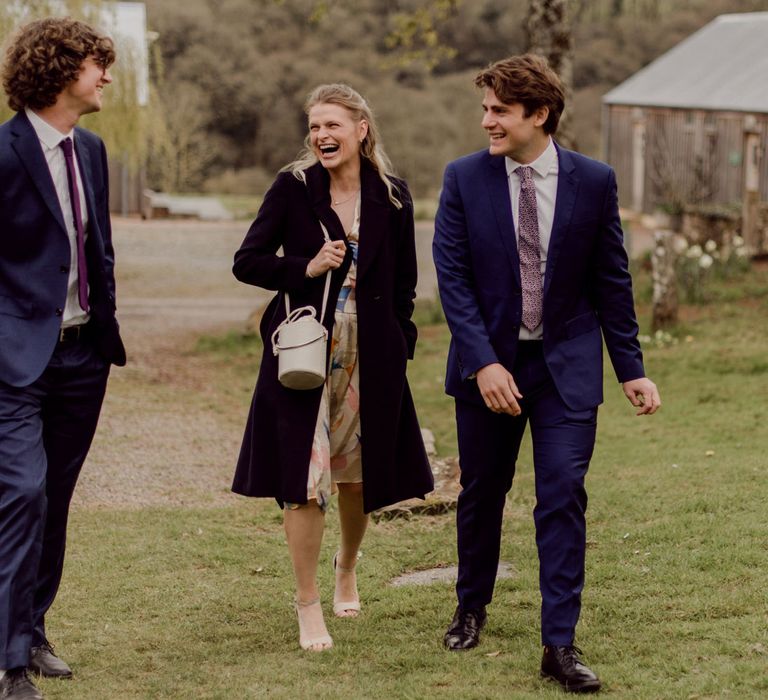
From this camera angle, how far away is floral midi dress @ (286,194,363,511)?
4.81 meters

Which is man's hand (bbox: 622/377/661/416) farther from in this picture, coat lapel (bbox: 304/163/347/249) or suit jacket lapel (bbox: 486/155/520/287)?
coat lapel (bbox: 304/163/347/249)

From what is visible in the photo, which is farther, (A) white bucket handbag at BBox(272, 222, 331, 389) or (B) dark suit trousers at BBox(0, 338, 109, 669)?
(A) white bucket handbag at BBox(272, 222, 331, 389)

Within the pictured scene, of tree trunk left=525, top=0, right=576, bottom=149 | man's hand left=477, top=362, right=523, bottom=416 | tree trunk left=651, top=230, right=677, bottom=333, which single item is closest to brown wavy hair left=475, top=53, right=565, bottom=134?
man's hand left=477, top=362, right=523, bottom=416

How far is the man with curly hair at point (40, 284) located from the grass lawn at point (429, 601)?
514 millimetres

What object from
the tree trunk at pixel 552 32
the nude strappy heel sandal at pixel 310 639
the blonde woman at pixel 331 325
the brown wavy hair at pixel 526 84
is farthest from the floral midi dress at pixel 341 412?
the tree trunk at pixel 552 32

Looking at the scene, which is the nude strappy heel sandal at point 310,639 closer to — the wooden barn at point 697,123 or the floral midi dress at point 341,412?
the floral midi dress at point 341,412

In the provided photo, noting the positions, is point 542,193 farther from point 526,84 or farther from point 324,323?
point 324,323

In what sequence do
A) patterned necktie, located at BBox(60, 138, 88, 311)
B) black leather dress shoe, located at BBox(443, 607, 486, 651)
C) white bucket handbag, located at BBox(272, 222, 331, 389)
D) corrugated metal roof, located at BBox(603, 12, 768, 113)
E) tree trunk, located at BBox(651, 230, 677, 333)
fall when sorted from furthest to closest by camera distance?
corrugated metal roof, located at BBox(603, 12, 768, 113) < tree trunk, located at BBox(651, 230, 677, 333) < black leather dress shoe, located at BBox(443, 607, 486, 651) < white bucket handbag, located at BBox(272, 222, 331, 389) < patterned necktie, located at BBox(60, 138, 88, 311)

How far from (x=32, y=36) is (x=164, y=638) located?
2289mm

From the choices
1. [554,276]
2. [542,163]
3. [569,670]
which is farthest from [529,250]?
[569,670]

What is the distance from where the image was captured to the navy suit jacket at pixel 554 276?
4449 mm

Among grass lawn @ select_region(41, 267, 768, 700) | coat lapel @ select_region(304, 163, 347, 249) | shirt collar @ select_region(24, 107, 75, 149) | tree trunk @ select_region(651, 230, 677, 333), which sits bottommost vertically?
tree trunk @ select_region(651, 230, 677, 333)

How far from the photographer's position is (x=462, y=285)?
4.52m

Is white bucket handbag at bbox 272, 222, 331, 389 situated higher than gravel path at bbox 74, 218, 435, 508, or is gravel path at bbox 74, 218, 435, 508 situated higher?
white bucket handbag at bbox 272, 222, 331, 389
